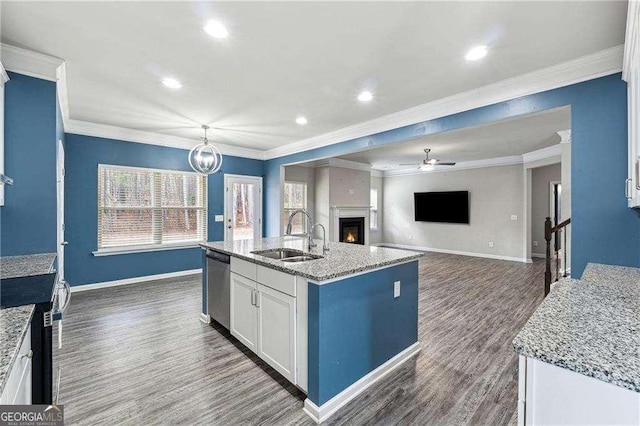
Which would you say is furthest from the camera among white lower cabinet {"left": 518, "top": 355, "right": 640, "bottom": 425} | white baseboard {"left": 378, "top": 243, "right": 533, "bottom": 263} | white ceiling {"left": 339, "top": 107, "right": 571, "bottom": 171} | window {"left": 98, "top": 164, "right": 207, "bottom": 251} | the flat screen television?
the flat screen television

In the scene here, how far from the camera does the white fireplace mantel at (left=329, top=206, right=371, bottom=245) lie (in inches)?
299

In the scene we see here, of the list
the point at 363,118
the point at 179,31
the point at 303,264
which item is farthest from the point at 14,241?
the point at 363,118

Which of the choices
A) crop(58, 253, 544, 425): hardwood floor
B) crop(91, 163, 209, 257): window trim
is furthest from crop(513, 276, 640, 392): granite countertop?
crop(91, 163, 209, 257): window trim

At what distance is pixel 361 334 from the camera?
2.12 meters

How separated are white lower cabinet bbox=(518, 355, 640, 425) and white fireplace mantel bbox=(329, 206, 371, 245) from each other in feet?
21.4

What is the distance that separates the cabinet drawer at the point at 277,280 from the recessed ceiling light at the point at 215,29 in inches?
71.5

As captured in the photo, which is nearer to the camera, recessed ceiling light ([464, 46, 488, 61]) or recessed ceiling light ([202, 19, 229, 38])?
recessed ceiling light ([202, 19, 229, 38])

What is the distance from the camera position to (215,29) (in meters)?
2.15

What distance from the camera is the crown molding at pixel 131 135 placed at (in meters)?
4.50

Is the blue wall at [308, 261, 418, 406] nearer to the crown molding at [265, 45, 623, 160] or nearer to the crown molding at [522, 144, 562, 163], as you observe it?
the crown molding at [265, 45, 623, 160]

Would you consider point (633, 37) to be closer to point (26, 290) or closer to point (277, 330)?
point (277, 330)

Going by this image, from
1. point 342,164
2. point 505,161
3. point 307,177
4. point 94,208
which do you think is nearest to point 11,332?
point 94,208

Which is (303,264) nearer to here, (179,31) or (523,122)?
(179,31)

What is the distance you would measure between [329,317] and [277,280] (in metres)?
0.51
